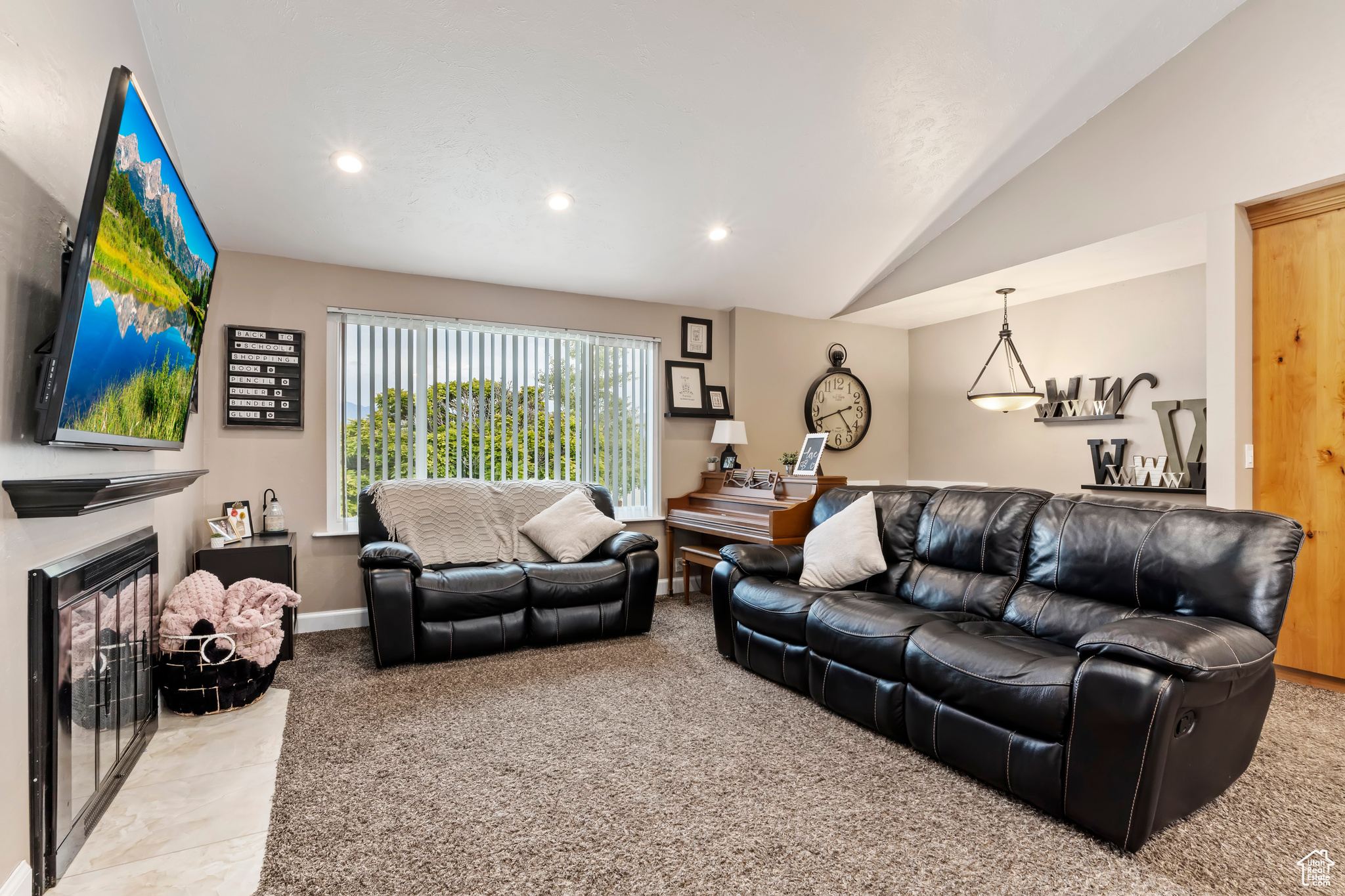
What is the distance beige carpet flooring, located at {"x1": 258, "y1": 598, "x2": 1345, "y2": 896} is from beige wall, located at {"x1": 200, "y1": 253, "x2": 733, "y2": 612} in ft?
4.23

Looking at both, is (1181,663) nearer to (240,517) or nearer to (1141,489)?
(1141,489)

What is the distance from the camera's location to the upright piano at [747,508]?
4012 mm

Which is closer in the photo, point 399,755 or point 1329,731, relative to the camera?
point 399,755

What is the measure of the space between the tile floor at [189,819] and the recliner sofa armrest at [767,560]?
204 centimetres

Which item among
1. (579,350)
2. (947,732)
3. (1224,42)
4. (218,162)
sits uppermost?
(1224,42)

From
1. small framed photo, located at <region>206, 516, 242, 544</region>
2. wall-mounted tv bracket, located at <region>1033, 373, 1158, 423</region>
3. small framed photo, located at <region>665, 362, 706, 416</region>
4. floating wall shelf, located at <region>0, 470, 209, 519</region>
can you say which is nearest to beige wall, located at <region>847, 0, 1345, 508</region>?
wall-mounted tv bracket, located at <region>1033, 373, 1158, 423</region>

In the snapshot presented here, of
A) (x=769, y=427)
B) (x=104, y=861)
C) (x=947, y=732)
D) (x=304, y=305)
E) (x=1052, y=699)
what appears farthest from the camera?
(x=769, y=427)

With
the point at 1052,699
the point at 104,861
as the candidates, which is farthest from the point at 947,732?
A: the point at 104,861

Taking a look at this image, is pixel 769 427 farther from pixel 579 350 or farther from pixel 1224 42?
pixel 1224 42

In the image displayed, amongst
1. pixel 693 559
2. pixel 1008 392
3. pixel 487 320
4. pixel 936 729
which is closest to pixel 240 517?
pixel 487 320

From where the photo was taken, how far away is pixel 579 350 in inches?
192

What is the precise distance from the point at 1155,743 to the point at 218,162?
4187 millimetres

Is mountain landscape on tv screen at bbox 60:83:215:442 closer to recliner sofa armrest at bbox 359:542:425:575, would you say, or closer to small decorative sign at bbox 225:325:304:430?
recliner sofa armrest at bbox 359:542:425:575

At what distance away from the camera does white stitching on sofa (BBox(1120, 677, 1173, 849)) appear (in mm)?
1629
